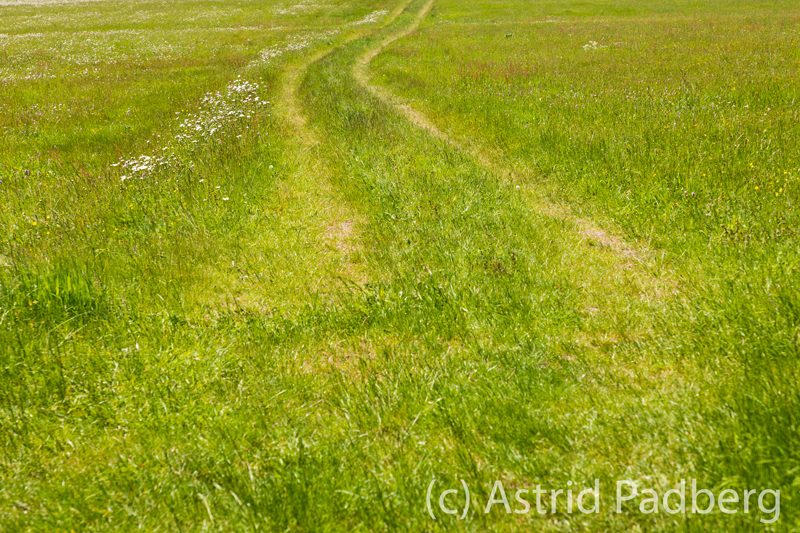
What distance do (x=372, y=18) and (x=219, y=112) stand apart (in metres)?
37.5

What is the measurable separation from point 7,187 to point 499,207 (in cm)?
1015

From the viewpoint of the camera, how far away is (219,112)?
1466 cm

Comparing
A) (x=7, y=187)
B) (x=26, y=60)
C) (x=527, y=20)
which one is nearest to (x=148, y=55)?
(x=26, y=60)

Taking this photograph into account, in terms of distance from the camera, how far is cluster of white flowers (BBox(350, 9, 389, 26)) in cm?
4391

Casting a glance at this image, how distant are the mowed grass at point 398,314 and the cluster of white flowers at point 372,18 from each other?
33696mm

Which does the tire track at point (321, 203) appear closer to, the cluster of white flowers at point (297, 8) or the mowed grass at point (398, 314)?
the mowed grass at point (398, 314)

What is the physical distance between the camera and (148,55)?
3259 cm

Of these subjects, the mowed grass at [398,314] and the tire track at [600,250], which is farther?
the tire track at [600,250]

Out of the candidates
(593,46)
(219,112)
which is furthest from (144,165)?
(593,46)

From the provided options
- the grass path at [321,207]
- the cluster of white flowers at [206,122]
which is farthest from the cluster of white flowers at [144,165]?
the grass path at [321,207]

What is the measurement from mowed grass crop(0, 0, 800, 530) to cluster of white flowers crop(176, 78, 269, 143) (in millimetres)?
321

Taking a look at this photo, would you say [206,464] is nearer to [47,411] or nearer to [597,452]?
[47,411]

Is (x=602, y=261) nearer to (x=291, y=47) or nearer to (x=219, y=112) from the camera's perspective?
(x=219, y=112)

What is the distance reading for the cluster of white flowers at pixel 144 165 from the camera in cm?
1039
